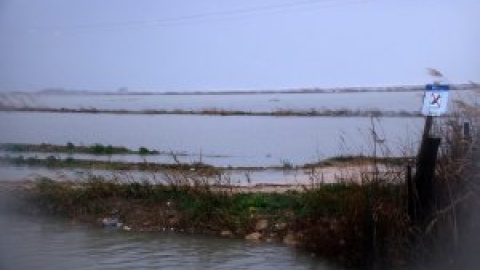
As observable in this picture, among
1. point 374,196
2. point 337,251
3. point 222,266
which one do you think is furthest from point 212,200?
point 374,196

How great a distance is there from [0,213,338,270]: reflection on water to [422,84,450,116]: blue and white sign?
3108 millimetres

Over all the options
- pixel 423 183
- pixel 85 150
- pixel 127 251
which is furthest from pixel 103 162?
pixel 423 183

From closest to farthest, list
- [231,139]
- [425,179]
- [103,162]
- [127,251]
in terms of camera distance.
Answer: [425,179], [127,251], [103,162], [231,139]

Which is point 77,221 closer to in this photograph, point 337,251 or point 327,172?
point 337,251

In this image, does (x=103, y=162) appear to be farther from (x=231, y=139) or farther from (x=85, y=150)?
(x=231, y=139)

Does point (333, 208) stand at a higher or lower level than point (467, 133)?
lower

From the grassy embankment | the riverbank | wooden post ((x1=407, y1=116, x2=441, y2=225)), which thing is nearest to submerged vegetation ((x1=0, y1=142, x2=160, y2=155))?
the grassy embankment

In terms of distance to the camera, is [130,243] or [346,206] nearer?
[346,206]

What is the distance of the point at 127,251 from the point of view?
11.0m

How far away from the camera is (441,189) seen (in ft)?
27.0

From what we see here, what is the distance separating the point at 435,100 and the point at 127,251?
5.96 metres

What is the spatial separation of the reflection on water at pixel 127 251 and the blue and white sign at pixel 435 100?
3.11m

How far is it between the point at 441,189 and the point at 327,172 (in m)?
13.3

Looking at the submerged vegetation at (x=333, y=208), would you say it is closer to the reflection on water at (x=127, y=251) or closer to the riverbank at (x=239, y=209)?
the riverbank at (x=239, y=209)
